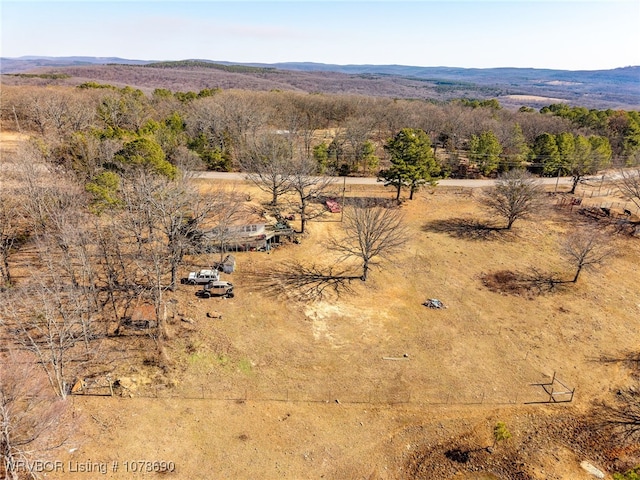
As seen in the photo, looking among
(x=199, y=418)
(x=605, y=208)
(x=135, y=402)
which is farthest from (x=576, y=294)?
(x=135, y=402)

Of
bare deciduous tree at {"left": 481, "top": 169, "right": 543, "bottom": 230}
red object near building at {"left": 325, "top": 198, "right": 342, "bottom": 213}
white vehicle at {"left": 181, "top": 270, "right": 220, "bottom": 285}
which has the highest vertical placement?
bare deciduous tree at {"left": 481, "top": 169, "right": 543, "bottom": 230}

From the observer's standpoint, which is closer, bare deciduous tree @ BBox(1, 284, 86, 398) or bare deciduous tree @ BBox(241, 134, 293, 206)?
bare deciduous tree @ BBox(1, 284, 86, 398)

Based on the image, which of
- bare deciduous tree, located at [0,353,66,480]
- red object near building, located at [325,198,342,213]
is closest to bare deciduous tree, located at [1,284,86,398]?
bare deciduous tree, located at [0,353,66,480]

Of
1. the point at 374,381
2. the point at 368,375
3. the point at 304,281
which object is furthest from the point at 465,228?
the point at 374,381

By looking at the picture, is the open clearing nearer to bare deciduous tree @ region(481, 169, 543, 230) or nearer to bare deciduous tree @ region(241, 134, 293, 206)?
bare deciduous tree @ region(481, 169, 543, 230)

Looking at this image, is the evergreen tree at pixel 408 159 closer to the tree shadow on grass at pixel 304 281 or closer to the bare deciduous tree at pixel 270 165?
the bare deciduous tree at pixel 270 165

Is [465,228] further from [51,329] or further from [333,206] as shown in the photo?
[51,329]

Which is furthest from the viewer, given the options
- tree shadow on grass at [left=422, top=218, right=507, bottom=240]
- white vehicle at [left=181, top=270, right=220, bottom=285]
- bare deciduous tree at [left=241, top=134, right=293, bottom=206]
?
bare deciduous tree at [left=241, top=134, right=293, bottom=206]
